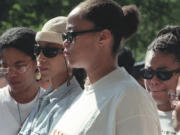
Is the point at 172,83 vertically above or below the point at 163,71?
below

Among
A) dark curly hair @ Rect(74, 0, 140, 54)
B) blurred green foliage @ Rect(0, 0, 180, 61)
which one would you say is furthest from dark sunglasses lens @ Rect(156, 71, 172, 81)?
blurred green foliage @ Rect(0, 0, 180, 61)

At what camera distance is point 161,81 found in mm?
3201

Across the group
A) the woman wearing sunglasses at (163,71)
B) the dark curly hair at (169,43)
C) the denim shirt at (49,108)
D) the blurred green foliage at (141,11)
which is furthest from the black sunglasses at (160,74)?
the blurred green foliage at (141,11)

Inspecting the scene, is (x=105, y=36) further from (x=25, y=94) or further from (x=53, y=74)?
(x=25, y=94)

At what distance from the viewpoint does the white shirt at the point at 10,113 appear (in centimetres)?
308

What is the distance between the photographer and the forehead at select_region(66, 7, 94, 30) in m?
2.29

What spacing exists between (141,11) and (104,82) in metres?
7.47

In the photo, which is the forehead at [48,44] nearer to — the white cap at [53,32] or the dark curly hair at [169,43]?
the white cap at [53,32]

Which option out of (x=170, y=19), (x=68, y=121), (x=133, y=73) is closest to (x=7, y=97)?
(x=68, y=121)

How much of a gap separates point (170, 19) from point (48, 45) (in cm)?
688

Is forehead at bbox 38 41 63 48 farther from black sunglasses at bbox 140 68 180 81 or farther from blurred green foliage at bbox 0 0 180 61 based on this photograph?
blurred green foliage at bbox 0 0 180 61

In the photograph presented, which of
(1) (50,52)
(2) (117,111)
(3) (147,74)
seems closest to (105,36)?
(2) (117,111)

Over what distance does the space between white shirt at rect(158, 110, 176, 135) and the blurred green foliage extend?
620 cm

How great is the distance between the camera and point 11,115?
3.17m
